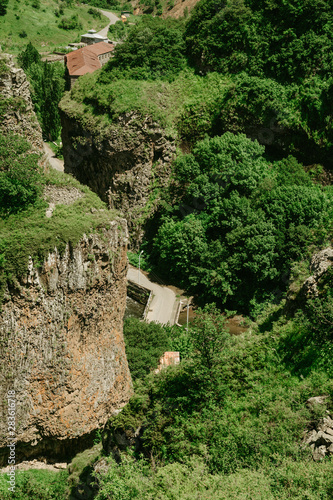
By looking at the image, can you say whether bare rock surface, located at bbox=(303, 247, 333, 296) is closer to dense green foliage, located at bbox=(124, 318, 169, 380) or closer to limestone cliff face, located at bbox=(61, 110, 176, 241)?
dense green foliage, located at bbox=(124, 318, 169, 380)

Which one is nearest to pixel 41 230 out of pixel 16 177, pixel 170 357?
pixel 16 177

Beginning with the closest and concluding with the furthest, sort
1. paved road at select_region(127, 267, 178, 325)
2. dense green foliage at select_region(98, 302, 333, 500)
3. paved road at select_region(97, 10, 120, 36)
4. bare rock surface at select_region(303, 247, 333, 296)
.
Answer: dense green foliage at select_region(98, 302, 333, 500)
bare rock surface at select_region(303, 247, 333, 296)
paved road at select_region(127, 267, 178, 325)
paved road at select_region(97, 10, 120, 36)

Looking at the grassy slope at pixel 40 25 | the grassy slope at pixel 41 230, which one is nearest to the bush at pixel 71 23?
the grassy slope at pixel 40 25

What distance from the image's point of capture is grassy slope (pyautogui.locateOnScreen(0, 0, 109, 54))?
80.4 meters

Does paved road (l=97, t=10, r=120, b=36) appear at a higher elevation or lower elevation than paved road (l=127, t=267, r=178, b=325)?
higher

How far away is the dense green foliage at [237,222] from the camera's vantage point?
38.5 meters

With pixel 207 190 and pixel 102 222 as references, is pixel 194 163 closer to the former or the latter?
pixel 207 190

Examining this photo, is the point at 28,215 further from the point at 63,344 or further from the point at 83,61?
the point at 83,61

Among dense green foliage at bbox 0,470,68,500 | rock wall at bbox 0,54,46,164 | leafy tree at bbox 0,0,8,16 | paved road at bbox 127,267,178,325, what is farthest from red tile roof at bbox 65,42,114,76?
dense green foliage at bbox 0,470,68,500

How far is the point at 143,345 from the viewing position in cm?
3105

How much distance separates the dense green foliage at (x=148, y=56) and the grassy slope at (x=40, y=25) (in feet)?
109

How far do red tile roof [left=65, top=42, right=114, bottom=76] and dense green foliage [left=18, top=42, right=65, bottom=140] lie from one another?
8.80ft

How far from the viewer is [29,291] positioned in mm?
20156

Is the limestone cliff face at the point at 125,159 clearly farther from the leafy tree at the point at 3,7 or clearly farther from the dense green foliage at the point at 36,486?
the leafy tree at the point at 3,7
